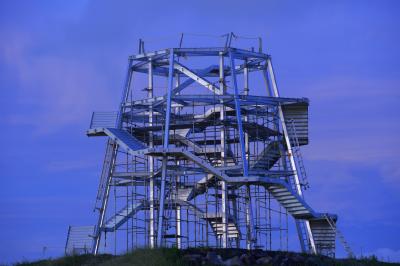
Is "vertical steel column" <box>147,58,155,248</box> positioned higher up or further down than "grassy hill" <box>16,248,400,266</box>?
higher up

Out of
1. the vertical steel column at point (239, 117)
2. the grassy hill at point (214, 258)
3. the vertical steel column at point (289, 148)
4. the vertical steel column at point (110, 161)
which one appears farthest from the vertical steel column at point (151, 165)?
the grassy hill at point (214, 258)

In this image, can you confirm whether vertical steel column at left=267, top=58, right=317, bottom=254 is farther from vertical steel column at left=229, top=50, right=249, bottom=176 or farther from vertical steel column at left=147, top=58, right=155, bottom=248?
vertical steel column at left=147, top=58, right=155, bottom=248

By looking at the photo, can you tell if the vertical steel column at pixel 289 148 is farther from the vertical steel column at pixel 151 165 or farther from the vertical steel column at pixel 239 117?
the vertical steel column at pixel 151 165

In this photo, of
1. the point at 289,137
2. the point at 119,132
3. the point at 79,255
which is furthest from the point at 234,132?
the point at 79,255

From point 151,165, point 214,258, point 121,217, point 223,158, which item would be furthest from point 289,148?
point 214,258

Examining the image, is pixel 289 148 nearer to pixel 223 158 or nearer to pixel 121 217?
pixel 223 158

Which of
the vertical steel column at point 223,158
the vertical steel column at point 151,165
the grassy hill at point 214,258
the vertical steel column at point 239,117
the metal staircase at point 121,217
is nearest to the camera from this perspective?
the grassy hill at point 214,258

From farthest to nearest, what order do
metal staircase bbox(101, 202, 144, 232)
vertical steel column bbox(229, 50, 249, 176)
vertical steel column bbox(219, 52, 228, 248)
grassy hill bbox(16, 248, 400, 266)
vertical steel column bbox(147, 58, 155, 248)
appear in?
metal staircase bbox(101, 202, 144, 232)
vertical steel column bbox(147, 58, 155, 248)
vertical steel column bbox(219, 52, 228, 248)
vertical steel column bbox(229, 50, 249, 176)
grassy hill bbox(16, 248, 400, 266)

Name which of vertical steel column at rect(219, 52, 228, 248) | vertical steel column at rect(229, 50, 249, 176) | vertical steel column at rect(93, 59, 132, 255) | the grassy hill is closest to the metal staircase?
vertical steel column at rect(93, 59, 132, 255)

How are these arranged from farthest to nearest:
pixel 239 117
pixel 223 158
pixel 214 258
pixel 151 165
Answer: pixel 151 165, pixel 223 158, pixel 239 117, pixel 214 258

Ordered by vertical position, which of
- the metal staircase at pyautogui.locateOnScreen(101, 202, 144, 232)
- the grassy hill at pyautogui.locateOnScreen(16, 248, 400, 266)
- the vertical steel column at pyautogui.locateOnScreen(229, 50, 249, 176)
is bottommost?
the grassy hill at pyautogui.locateOnScreen(16, 248, 400, 266)

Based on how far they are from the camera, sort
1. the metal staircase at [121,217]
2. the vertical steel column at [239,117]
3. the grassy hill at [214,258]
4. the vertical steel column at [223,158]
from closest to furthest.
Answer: the grassy hill at [214,258]
the vertical steel column at [239,117]
the vertical steel column at [223,158]
the metal staircase at [121,217]

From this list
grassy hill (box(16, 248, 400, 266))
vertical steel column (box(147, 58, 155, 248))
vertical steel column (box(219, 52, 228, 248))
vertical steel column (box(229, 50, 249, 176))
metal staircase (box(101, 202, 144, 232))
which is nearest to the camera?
grassy hill (box(16, 248, 400, 266))

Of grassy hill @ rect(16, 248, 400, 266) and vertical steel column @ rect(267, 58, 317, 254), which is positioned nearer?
grassy hill @ rect(16, 248, 400, 266)
